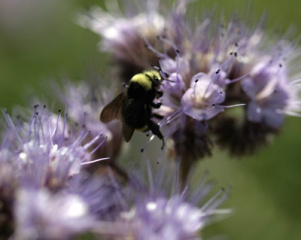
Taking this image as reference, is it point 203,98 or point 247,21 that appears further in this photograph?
point 247,21

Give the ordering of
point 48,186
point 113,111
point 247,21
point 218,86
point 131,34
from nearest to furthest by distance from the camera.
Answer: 1. point 48,186
2. point 218,86
3. point 113,111
4. point 247,21
5. point 131,34

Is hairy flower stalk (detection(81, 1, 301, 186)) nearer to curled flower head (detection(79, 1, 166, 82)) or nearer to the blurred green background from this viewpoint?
curled flower head (detection(79, 1, 166, 82))

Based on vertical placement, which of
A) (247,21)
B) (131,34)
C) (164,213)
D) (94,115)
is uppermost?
(131,34)

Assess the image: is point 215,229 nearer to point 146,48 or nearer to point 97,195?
point 146,48

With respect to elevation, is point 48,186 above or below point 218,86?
below

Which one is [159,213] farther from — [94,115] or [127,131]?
[94,115]

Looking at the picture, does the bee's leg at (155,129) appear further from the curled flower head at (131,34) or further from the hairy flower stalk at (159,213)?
the curled flower head at (131,34)

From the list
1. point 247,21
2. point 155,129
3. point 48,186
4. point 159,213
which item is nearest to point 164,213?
point 159,213
